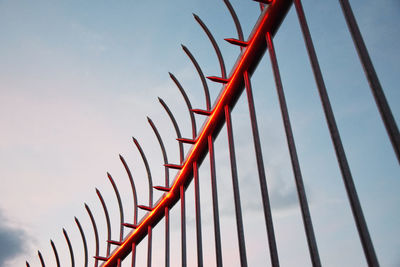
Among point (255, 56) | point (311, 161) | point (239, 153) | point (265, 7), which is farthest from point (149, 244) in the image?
point (265, 7)

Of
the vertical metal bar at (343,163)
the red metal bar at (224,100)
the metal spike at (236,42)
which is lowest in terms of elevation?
the vertical metal bar at (343,163)

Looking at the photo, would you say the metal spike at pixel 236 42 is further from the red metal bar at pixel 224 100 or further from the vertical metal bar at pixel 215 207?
the vertical metal bar at pixel 215 207

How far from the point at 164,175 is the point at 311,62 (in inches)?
282

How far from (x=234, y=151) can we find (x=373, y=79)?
3857mm

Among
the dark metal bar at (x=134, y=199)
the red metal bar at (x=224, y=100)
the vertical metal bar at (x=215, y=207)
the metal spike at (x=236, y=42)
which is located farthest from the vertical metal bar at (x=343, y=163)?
the dark metal bar at (x=134, y=199)

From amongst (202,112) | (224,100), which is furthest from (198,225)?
(224,100)

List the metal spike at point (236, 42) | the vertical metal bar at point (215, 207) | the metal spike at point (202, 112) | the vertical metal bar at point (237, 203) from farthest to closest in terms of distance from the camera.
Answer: the metal spike at point (202, 112)
the metal spike at point (236, 42)
the vertical metal bar at point (215, 207)
the vertical metal bar at point (237, 203)

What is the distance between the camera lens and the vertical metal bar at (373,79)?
3664 mm

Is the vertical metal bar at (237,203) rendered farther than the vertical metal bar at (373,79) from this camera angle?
Yes

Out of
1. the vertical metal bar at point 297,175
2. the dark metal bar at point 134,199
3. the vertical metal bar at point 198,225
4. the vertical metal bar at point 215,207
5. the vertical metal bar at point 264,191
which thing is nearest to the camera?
→ the vertical metal bar at point 297,175

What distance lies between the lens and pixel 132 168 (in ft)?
39.9

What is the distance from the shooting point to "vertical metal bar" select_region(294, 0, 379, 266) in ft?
12.3

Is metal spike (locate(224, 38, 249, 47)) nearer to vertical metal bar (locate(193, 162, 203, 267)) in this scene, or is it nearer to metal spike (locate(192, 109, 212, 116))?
metal spike (locate(192, 109, 212, 116))

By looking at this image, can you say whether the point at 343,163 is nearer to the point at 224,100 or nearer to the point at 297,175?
the point at 297,175
